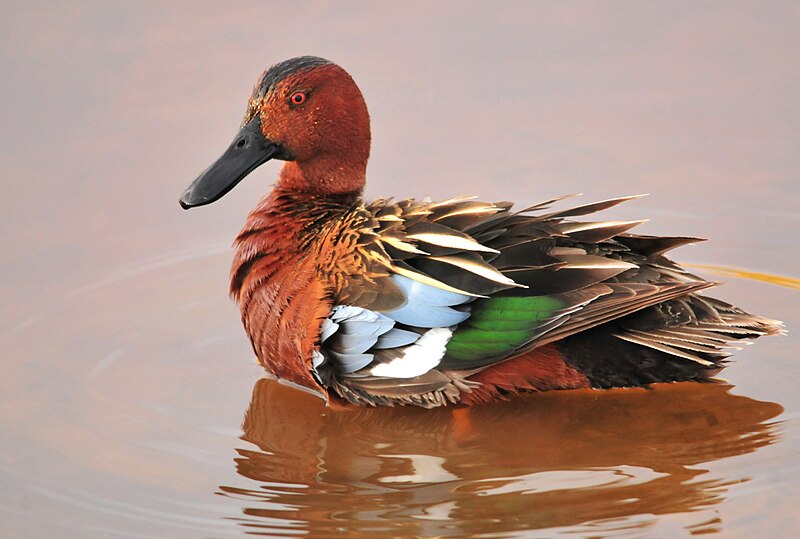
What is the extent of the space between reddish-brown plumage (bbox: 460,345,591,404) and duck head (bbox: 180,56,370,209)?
1489 millimetres

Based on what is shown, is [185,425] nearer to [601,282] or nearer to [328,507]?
[328,507]

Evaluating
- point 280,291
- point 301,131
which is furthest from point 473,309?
point 301,131

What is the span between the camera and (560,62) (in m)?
10.4

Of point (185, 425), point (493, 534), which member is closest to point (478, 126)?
point (185, 425)

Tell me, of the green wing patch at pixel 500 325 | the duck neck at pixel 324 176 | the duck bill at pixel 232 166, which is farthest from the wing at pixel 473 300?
the duck bill at pixel 232 166

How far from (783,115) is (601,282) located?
134 inches

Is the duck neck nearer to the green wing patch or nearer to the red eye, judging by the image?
the red eye

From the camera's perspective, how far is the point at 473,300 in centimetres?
710

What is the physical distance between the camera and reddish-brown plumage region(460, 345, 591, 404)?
722cm

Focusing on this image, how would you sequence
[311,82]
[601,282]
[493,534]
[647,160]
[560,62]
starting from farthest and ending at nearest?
[560,62] → [647,160] → [311,82] → [601,282] → [493,534]

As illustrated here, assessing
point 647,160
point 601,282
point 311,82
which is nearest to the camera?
point 601,282

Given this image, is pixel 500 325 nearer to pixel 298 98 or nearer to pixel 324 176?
pixel 324 176

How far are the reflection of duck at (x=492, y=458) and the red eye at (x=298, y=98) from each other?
1595 millimetres

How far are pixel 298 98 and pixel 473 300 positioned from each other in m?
1.60
